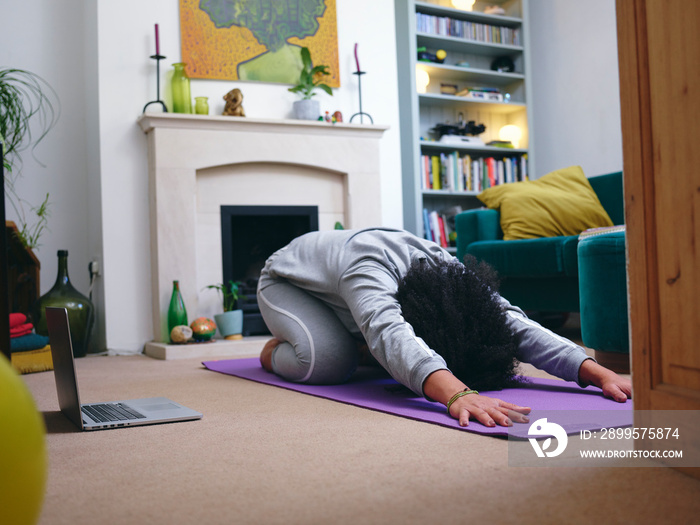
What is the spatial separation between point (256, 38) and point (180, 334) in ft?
6.13

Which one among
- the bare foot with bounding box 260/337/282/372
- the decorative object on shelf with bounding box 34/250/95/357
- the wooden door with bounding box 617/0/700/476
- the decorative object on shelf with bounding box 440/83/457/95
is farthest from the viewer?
the decorative object on shelf with bounding box 440/83/457/95

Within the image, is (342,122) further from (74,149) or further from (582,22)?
(582,22)

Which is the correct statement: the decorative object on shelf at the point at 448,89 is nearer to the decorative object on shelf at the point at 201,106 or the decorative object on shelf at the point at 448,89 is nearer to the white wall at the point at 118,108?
the white wall at the point at 118,108

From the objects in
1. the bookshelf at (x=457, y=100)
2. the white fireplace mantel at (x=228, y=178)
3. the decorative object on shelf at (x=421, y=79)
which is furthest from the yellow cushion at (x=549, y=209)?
the decorative object on shelf at (x=421, y=79)

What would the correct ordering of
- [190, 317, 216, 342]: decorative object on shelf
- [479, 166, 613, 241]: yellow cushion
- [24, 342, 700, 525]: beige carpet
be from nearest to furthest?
1. [24, 342, 700, 525]: beige carpet
2. [190, 317, 216, 342]: decorative object on shelf
3. [479, 166, 613, 241]: yellow cushion

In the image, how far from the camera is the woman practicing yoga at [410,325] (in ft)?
5.17

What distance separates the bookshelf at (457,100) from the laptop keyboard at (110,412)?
3182 millimetres

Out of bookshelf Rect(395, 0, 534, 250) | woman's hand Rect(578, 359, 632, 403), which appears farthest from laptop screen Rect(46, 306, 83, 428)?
bookshelf Rect(395, 0, 534, 250)

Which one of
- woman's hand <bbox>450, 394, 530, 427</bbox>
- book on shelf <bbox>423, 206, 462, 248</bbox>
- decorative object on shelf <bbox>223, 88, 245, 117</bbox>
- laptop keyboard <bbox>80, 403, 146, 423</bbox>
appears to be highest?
decorative object on shelf <bbox>223, 88, 245, 117</bbox>

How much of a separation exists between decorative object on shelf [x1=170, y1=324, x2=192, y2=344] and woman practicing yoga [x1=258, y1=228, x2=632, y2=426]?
132cm

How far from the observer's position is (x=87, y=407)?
1.82 metres

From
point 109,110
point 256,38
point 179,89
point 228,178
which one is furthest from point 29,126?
point 256,38

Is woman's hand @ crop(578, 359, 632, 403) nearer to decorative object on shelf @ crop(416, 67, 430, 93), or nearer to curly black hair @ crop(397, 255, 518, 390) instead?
curly black hair @ crop(397, 255, 518, 390)

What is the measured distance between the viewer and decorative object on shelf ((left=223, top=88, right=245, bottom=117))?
12.8 feet
